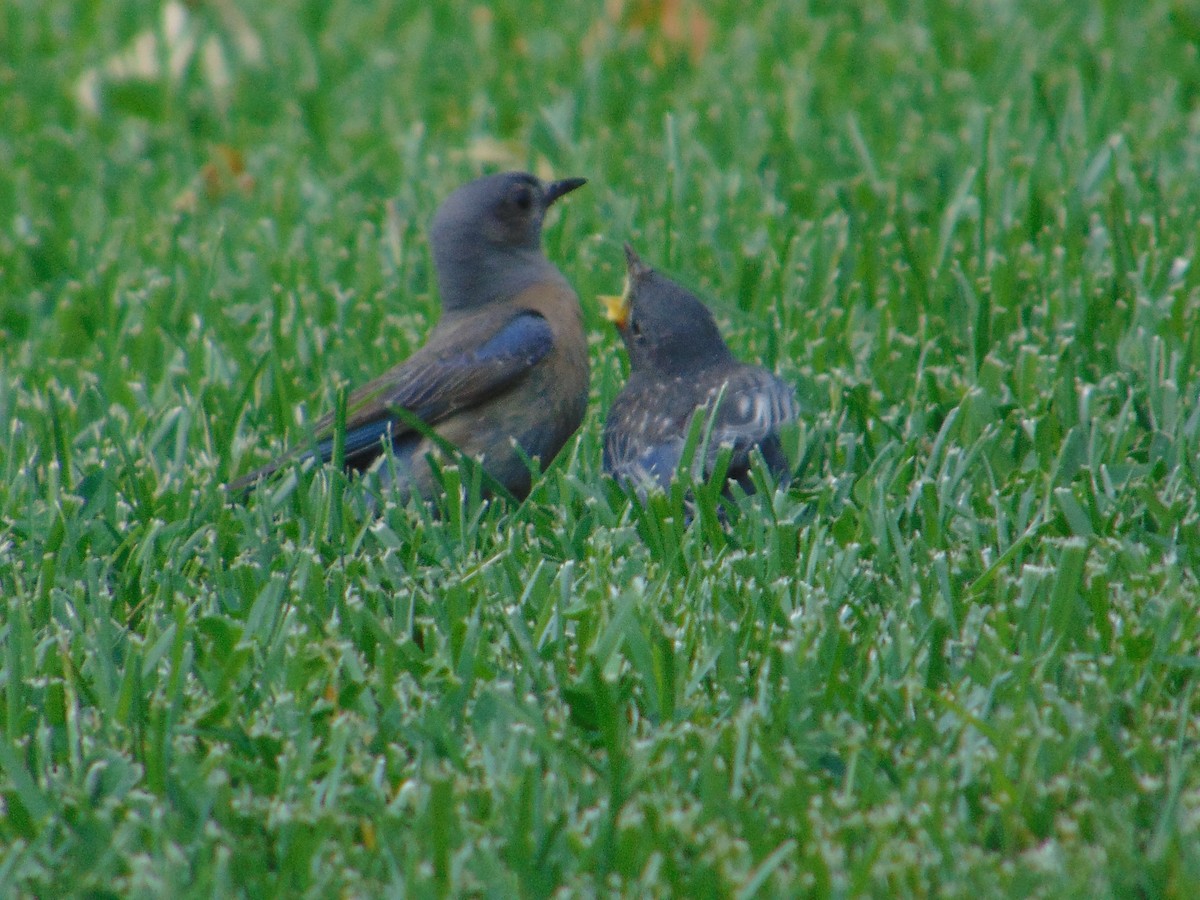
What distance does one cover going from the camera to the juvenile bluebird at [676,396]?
410cm

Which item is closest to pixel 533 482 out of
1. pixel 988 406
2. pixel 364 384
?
pixel 364 384

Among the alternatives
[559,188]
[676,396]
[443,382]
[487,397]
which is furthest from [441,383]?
[559,188]

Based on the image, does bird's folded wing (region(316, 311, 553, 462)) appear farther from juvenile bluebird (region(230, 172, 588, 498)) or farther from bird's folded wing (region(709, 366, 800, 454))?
bird's folded wing (region(709, 366, 800, 454))

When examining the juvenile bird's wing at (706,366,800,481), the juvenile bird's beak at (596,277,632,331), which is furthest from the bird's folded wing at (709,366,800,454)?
the juvenile bird's beak at (596,277,632,331)

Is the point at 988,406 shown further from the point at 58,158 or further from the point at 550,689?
the point at 58,158

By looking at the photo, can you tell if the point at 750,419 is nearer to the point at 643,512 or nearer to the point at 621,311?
the point at 643,512

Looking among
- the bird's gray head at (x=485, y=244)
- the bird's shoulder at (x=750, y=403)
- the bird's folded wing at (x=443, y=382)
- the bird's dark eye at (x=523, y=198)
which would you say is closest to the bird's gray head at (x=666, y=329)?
the bird's shoulder at (x=750, y=403)

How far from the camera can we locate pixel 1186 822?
8.67ft

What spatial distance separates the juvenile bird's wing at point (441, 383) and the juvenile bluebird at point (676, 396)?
0.27m

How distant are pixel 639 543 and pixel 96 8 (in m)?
5.72

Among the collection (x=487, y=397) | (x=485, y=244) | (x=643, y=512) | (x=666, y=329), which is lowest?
(x=643, y=512)

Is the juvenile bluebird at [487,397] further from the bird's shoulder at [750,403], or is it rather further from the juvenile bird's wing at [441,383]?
the bird's shoulder at [750,403]

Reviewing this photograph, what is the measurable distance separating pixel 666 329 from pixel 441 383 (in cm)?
62

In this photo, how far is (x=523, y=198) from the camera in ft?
16.1
